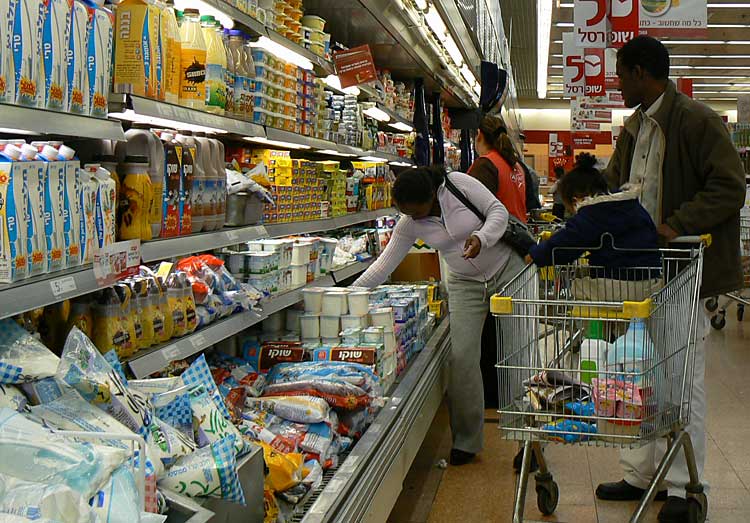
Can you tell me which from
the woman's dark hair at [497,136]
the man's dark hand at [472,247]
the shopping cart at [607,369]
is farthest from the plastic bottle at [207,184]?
the woman's dark hair at [497,136]

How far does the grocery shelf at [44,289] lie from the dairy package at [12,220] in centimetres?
3

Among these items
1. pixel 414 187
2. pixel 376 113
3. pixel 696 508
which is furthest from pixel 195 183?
pixel 376 113

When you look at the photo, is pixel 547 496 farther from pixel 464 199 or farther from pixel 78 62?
pixel 78 62

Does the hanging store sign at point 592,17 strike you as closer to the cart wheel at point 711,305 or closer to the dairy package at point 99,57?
the cart wheel at point 711,305

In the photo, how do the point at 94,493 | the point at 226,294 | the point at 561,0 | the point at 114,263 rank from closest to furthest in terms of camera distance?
the point at 94,493, the point at 114,263, the point at 226,294, the point at 561,0

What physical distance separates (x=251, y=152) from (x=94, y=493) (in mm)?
2513

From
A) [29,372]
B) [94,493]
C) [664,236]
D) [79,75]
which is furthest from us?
[664,236]

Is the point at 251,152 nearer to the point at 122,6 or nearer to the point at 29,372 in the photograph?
the point at 122,6

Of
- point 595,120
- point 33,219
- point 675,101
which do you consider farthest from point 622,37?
point 595,120

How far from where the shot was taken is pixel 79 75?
1.84m

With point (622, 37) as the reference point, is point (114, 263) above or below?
below

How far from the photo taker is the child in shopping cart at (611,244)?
3.03 m

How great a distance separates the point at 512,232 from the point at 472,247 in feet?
1.68

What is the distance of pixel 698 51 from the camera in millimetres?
19109
